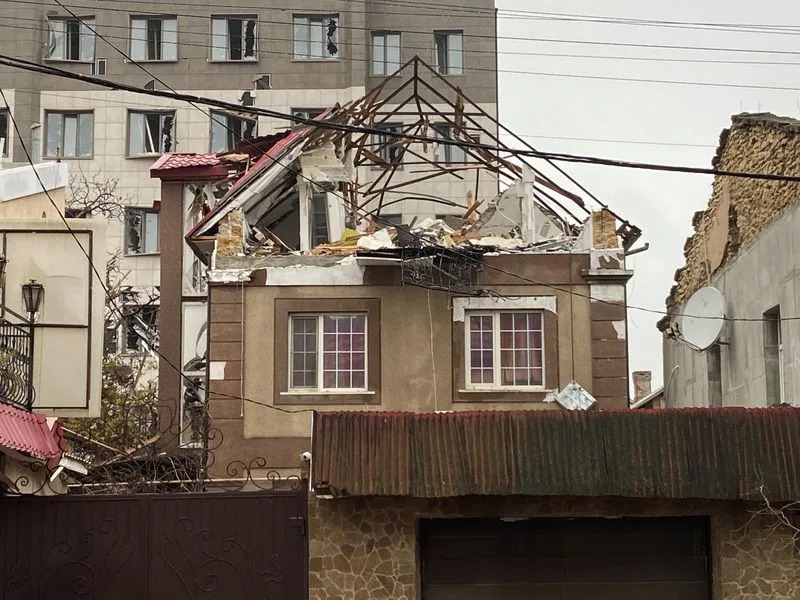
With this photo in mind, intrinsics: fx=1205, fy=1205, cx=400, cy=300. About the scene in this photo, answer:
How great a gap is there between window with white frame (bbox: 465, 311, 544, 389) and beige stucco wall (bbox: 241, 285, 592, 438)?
0.33 meters

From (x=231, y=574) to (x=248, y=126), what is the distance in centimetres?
2886

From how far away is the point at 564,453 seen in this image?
13.1 m

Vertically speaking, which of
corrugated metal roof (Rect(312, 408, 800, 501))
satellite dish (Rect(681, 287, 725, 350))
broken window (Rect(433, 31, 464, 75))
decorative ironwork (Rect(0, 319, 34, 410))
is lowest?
corrugated metal roof (Rect(312, 408, 800, 501))

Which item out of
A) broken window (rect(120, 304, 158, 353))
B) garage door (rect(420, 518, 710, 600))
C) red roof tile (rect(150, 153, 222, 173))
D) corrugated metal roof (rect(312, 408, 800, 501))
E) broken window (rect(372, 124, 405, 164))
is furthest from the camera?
broken window (rect(120, 304, 158, 353))

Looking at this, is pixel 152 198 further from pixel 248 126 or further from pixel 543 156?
pixel 543 156

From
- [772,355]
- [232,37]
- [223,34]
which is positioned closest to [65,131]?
[223,34]

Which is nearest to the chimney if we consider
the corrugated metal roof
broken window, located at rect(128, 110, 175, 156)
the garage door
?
broken window, located at rect(128, 110, 175, 156)

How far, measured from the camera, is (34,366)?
16.5m

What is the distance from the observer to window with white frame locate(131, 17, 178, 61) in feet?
135

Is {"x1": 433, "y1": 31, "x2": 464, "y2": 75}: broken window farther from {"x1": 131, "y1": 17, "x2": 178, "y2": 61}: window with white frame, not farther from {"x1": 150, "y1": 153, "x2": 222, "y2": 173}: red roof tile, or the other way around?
{"x1": 150, "y1": 153, "x2": 222, "y2": 173}: red roof tile

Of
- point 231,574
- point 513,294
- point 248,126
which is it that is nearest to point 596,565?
point 231,574

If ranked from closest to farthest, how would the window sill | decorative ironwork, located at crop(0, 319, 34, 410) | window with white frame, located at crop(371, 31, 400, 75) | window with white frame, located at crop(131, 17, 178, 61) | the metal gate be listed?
the metal gate, decorative ironwork, located at crop(0, 319, 34, 410), the window sill, window with white frame, located at crop(131, 17, 178, 61), window with white frame, located at crop(371, 31, 400, 75)

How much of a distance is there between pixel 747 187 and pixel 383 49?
2092cm

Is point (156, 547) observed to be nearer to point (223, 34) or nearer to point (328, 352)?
point (328, 352)
